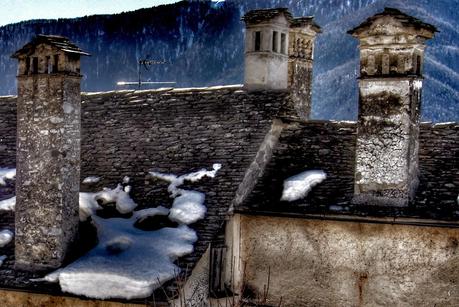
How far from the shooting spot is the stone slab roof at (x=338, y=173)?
1395 cm

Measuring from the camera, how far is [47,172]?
1429 centimetres

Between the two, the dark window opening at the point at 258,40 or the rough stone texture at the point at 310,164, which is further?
the dark window opening at the point at 258,40

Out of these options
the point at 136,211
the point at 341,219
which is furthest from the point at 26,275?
the point at 341,219

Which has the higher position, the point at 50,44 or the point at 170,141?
the point at 50,44

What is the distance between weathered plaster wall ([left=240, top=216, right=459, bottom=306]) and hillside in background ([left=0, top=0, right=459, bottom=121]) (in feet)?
71.9

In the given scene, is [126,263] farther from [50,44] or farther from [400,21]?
[400,21]

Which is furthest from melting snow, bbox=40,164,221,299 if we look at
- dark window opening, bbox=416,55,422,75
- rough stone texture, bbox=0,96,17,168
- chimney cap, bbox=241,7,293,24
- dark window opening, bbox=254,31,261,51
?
dark window opening, bbox=416,55,422,75

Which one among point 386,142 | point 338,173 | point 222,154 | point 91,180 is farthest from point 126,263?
point 386,142

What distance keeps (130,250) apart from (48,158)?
222 centimetres

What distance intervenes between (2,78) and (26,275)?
4198cm

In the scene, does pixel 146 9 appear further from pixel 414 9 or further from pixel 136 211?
pixel 136 211

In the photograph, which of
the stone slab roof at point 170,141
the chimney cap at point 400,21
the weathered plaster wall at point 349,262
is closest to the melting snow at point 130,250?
the stone slab roof at point 170,141

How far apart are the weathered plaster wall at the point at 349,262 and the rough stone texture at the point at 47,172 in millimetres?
3388

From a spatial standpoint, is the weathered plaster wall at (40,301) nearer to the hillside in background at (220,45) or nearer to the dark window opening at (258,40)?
the dark window opening at (258,40)
